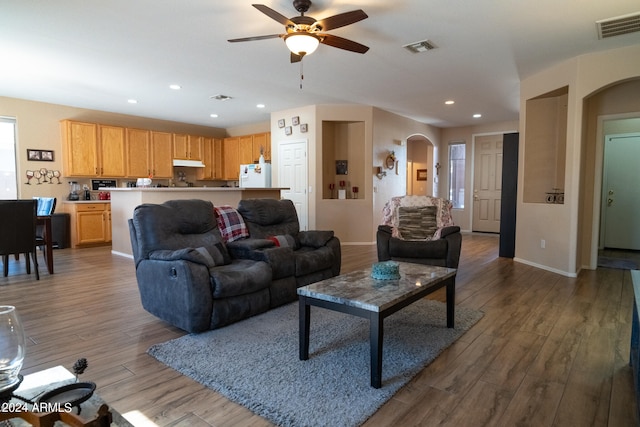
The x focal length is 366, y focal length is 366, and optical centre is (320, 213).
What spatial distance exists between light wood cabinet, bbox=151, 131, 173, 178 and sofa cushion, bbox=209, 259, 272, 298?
5842 mm

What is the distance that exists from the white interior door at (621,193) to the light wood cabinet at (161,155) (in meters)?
8.68

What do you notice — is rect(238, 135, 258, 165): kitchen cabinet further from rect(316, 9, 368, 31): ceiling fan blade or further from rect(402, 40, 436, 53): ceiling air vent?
rect(316, 9, 368, 31): ceiling fan blade

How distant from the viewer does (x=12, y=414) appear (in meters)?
0.71

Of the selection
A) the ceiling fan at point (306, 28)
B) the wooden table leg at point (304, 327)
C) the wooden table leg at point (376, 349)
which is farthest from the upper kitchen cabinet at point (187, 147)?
the wooden table leg at point (376, 349)

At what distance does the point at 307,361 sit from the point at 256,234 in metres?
1.84

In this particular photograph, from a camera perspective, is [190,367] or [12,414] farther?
[190,367]

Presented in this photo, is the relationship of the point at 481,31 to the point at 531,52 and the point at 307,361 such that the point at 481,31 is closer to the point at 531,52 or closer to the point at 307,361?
the point at 531,52

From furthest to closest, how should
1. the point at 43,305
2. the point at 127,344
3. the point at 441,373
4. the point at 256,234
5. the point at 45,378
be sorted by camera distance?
the point at 256,234, the point at 43,305, the point at 127,344, the point at 441,373, the point at 45,378

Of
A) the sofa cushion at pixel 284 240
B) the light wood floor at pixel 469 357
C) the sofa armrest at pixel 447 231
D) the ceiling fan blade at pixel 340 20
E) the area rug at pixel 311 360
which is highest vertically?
the ceiling fan blade at pixel 340 20

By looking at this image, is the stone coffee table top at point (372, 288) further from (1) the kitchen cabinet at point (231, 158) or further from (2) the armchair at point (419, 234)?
(1) the kitchen cabinet at point (231, 158)

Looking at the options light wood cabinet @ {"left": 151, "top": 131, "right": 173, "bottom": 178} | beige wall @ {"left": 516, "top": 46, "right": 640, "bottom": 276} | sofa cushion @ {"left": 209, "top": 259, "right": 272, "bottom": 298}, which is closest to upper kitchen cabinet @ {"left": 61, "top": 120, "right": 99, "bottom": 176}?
light wood cabinet @ {"left": 151, "top": 131, "right": 173, "bottom": 178}

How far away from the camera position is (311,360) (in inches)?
91.0

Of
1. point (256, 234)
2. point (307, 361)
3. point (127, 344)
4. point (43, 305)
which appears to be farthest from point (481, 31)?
point (43, 305)

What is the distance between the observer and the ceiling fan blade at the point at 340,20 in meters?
2.78
